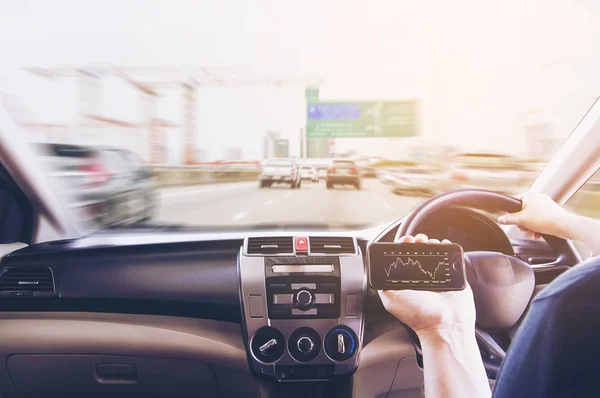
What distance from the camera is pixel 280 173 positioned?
434 cm

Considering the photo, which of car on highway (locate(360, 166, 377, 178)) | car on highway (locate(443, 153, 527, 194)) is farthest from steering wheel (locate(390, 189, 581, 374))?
car on highway (locate(360, 166, 377, 178))

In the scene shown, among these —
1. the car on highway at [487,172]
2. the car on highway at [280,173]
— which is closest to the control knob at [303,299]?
the car on highway at [487,172]

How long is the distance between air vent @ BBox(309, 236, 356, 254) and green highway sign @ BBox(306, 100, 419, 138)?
962 millimetres

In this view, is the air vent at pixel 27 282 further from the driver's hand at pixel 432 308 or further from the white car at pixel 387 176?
the white car at pixel 387 176

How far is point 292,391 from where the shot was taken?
286 cm

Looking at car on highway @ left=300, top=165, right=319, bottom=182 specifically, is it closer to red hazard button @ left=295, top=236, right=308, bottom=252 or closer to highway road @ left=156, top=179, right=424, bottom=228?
highway road @ left=156, top=179, right=424, bottom=228

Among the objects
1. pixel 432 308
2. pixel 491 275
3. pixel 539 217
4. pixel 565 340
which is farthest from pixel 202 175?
pixel 565 340

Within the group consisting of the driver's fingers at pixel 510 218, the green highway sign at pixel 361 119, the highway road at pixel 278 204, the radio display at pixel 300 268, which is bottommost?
the radio display at pixel 300 268

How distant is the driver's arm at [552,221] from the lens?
195 centimetres

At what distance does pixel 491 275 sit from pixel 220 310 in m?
1.29

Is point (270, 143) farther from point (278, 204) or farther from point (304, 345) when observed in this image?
point (304, 345)

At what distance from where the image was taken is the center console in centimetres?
277

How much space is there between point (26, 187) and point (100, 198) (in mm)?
548

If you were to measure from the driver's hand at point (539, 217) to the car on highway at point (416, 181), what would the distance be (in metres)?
1.43
